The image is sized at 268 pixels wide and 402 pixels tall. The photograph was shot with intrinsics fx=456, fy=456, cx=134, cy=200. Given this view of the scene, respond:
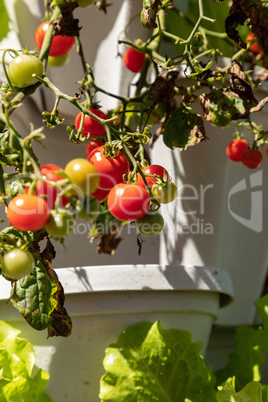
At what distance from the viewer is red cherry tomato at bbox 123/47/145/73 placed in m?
0.64

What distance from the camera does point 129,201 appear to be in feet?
1.24

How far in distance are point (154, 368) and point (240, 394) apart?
0.34 feet

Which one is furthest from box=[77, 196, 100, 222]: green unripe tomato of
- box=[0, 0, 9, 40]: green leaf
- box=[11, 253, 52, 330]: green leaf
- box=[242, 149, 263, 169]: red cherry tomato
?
box=[0, 0, 9, 40]: green leaf

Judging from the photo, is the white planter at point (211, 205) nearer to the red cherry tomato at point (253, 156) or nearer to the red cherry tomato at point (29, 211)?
the red cherry tomato at point (253, 156)

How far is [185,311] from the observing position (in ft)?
1.90

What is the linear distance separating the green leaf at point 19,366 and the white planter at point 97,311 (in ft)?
0.06

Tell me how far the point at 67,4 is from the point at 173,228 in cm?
36

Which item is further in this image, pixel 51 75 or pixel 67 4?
pixel 51 75

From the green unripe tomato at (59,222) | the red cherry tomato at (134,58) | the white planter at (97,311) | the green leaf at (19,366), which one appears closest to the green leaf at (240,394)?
the white planter at (97,311)

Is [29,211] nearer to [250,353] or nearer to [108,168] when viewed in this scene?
[108,168]

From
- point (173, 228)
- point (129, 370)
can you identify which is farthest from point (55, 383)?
point (173, 228)

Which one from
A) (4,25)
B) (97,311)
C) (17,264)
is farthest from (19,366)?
(4,25)

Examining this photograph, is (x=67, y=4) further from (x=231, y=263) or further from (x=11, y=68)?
(x=231, y=263)

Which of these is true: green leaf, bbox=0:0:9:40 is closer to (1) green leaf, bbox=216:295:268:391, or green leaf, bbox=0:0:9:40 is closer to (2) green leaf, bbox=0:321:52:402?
(2) green leaf, bbox=0:321:52:402
